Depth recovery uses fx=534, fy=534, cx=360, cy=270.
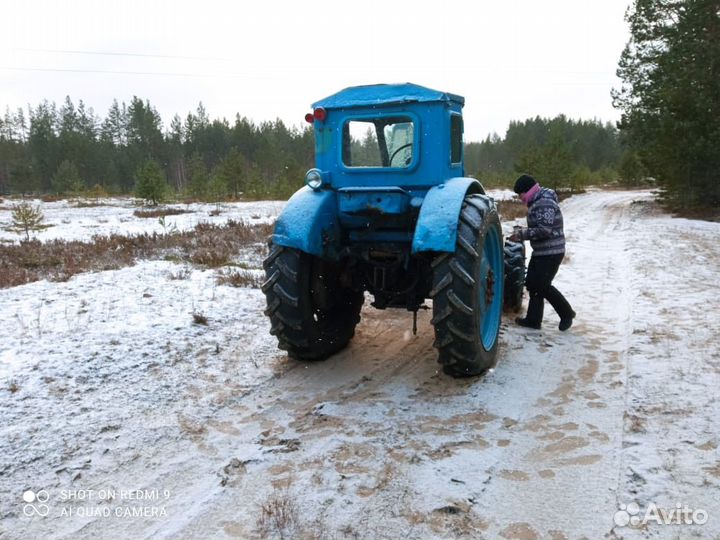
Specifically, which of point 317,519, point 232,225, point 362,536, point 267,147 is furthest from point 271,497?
point 267,147

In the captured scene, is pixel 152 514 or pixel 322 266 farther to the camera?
pixel 322 266

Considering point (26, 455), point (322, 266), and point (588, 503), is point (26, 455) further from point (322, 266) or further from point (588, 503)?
point (588, 503)

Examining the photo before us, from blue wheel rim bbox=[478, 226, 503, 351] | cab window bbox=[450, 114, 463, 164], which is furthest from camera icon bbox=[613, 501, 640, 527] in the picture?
cab window bbox=[450, 114, 463, 164]

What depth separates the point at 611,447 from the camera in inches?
137

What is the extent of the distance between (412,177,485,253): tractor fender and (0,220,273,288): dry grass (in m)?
5.92

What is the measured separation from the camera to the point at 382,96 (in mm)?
4609

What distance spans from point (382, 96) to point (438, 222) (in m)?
1.27

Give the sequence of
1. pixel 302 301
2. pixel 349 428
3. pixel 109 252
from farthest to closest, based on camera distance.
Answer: pixel 109 252 < pixel 302 301 < pixel 349 428

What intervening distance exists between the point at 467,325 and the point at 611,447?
4.30 feet

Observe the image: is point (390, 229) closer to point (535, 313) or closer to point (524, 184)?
point (524, 184)

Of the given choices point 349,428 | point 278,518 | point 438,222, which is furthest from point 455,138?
point 278,518

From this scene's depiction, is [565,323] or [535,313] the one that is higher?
[535,313]

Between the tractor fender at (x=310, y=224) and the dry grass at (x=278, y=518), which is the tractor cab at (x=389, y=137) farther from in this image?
the dry grass at (x=278, y=518)

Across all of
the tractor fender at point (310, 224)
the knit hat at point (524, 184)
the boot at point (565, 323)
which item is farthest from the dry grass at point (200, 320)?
the boot at point (565, 323)
